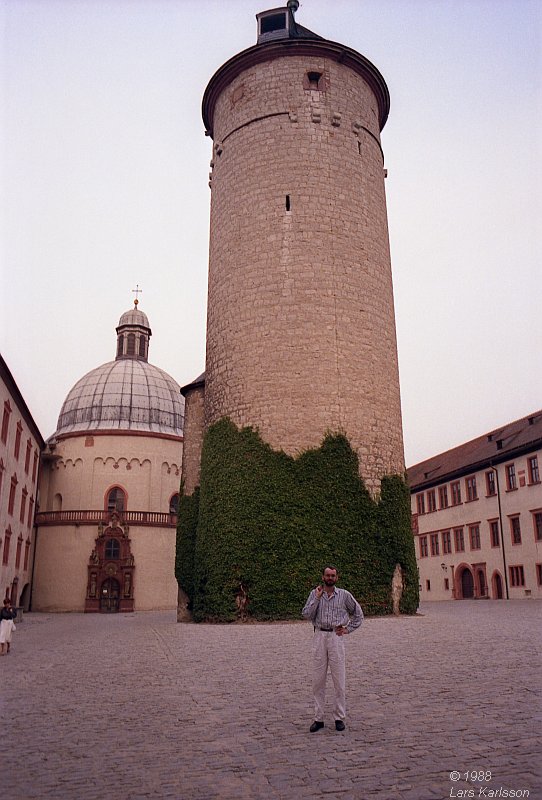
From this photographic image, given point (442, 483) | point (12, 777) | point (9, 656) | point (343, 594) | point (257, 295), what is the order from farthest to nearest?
point (442, 483) → point (257, 295) → point (9, 656) → point (343, 594) → point (12, 777)

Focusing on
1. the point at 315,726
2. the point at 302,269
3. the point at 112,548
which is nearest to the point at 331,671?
the point at 315,726

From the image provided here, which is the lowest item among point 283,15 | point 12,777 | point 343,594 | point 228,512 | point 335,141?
point 12,777

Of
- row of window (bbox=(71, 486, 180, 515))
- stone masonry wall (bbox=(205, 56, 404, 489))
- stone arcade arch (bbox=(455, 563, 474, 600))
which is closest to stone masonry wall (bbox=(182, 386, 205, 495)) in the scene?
stone masonry wall (bbox=(205, 56, 404, 489))

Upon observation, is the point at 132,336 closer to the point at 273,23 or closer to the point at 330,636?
the point at 273,23

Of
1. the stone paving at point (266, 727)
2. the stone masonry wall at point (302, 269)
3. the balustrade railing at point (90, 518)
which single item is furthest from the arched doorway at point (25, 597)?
the stone paving at point (266, 727)

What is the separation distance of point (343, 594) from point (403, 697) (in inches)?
60.1

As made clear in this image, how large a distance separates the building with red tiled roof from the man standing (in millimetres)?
32191

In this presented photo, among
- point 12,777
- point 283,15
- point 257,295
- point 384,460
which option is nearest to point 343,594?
point 12,777

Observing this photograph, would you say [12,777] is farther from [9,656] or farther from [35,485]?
[35,485]

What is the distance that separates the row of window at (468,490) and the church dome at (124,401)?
58.5 feet

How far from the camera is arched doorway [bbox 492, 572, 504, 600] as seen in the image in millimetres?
40028

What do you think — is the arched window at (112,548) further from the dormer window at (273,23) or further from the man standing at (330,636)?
the man standing at (330,636)

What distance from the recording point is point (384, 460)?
71.8 feet

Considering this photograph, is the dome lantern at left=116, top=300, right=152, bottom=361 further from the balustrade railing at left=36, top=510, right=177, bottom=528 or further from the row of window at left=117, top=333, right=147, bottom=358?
the balustrade railing at left=36, top=510, right=177, bottom=528
